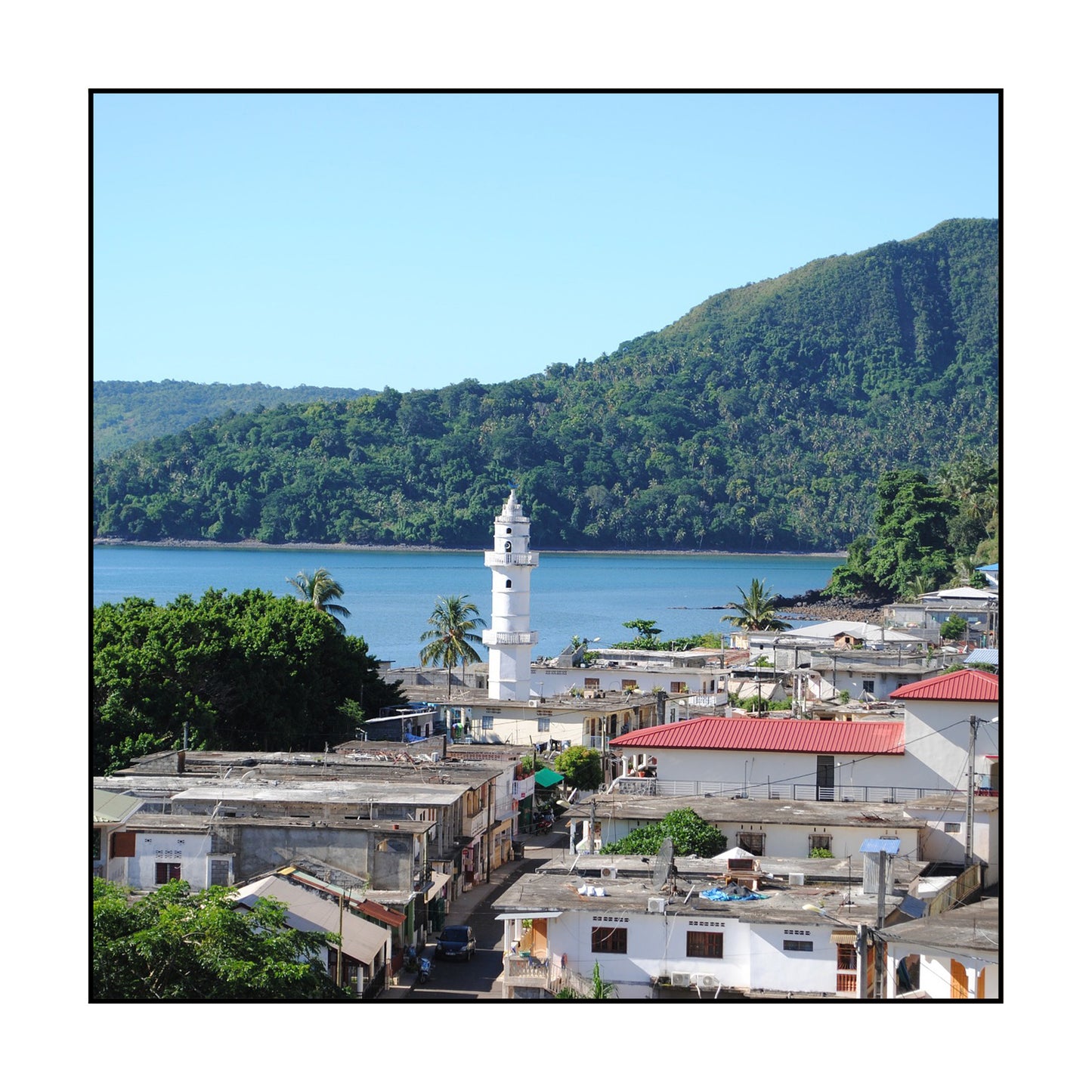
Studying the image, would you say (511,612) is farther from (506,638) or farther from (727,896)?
(727,896)

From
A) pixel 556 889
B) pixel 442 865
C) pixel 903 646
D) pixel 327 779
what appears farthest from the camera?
pixel 903 646

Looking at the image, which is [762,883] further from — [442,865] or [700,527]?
[700,527]

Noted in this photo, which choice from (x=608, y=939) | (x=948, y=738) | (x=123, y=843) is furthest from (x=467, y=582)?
(x=608, y=939)

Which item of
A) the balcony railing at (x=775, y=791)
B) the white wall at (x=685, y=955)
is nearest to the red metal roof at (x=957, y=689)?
the balcony railing at (x=775, y=791)

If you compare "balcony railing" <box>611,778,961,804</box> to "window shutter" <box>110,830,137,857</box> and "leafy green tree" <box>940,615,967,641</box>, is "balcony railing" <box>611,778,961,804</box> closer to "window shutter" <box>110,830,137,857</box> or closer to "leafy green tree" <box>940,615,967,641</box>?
"window shutter" <box>110,830,137,857</box>

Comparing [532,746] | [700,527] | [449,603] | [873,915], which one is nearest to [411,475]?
[700,527]
